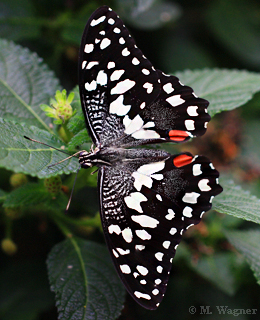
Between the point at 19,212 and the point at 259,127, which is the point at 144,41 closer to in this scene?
the point at 259,127

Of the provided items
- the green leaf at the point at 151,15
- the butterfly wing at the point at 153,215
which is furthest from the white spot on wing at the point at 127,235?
the green leaf at the point at 151,15

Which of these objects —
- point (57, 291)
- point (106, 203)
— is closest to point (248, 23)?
point (106, 203)

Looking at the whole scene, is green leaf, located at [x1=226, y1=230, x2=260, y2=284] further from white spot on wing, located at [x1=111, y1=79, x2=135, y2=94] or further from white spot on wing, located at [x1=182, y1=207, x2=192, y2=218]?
white spot on wing, located at [x1=111, y1=79, x2=135, y2=94]

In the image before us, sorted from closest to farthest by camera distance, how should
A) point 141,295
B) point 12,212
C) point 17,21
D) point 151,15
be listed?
point 141,295
point 12,212
point 17,21
point 151,15

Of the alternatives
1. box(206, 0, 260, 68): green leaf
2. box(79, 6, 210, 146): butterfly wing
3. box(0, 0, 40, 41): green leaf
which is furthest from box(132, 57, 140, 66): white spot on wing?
box(206, 0, 260, 68): green leaf

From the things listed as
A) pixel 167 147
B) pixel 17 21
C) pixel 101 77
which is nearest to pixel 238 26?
pixel 167 147

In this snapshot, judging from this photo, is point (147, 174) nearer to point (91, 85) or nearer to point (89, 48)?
point (91, 85)
